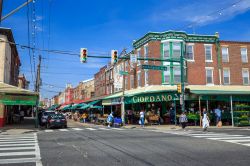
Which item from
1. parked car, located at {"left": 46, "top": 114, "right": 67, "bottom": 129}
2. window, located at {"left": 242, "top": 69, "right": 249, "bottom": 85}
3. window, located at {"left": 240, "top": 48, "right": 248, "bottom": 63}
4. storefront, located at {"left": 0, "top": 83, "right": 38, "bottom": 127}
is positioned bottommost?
parked car, located at {"left": 46, "top": 114, "right": 67, "bottom": 129}

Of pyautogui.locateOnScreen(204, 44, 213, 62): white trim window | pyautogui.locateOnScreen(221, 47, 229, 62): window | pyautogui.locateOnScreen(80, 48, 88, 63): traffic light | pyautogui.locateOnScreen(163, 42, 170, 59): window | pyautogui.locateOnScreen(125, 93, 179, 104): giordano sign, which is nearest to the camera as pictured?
pyautogui.locateOnScreen(80, 48, 88, 63): traffic light

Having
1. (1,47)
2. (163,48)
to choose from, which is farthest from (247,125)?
(1,47)

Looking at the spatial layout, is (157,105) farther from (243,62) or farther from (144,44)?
(243,62)

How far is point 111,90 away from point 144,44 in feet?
53.2

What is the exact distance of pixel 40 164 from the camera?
27.5ft

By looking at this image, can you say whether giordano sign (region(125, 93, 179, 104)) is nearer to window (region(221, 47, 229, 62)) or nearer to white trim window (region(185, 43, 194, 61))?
white trim window (region(185, 43, 194, 61))

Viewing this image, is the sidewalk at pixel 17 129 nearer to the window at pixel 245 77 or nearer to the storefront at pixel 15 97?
the storefront at pixel 15 97

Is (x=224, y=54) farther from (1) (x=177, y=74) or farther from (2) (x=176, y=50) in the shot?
(1) (x=177, y=74)

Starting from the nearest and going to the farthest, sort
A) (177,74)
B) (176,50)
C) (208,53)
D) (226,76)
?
(177,74)
(176,50)
(208,53)
(226,76)

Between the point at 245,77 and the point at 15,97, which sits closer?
the point at 15,97

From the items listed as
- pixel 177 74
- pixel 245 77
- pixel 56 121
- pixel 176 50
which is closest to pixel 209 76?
pixel 177 74

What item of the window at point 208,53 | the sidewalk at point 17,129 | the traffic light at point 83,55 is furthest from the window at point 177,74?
the sidewalk at point 17,129

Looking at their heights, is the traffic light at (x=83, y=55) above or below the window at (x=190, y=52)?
below

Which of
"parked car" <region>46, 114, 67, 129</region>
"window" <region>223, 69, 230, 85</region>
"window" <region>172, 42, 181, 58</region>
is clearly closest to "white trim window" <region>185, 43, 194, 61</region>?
"window" <region>172, 42, 181, 58</region>
